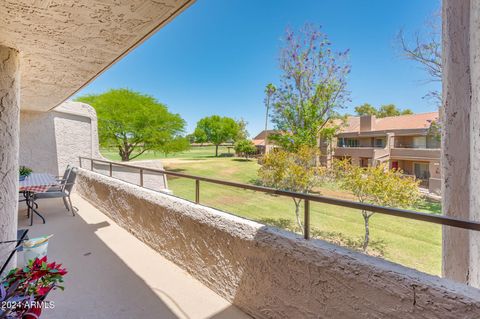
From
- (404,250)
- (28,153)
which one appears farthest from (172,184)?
(404,250)

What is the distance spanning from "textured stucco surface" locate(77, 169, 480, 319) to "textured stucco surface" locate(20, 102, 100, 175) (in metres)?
5.41

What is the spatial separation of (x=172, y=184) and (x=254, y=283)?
1326 cm

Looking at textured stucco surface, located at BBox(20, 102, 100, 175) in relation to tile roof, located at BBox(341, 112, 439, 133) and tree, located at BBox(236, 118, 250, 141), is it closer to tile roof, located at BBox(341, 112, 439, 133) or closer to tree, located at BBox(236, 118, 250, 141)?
tile roof, located at BBox(341, 112, 439, 133)

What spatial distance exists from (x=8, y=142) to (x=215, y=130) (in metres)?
32.7

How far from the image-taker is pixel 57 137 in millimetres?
6332

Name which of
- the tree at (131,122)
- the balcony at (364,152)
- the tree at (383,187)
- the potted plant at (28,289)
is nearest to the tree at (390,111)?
the balcony at (364,152)

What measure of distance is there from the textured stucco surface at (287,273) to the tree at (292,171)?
577cm

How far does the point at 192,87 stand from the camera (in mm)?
23984

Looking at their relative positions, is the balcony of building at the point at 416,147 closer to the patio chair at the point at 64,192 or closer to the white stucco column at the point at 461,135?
the white stucco column at the point at 461,135

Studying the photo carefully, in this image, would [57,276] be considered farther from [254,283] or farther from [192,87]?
[192,87]

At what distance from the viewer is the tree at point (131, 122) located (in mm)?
13922

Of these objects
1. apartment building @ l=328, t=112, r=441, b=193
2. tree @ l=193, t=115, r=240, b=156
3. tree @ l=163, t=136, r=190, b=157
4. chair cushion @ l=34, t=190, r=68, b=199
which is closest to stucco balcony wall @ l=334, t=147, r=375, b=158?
apartment building @ l=328, t=112, r=441, b=193

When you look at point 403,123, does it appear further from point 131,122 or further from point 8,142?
point 8,142

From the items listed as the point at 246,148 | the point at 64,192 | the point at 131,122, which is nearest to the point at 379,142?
the point at 246,148
